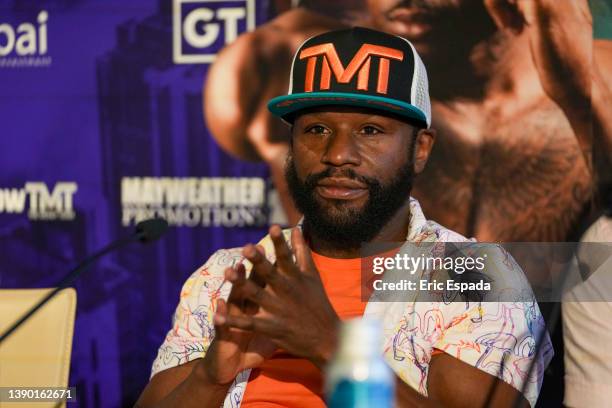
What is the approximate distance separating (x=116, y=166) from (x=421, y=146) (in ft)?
4.39

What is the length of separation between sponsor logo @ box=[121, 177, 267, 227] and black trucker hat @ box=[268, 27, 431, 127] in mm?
990

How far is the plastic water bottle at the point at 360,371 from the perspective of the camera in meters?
0.88

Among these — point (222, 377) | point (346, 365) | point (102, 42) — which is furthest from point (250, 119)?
point (346, 365)

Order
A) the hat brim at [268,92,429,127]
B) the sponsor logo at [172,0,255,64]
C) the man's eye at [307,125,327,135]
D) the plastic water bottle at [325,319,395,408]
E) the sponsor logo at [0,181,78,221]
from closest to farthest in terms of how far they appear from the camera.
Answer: the plastic water bottle at [325,319,395,408] < the hat brim at [268,92,429,127] < the man's eye at [307,125,327,135] < the sponsor logo at [172,0,255,64] < the sponsor logo at [0,181,78,221]

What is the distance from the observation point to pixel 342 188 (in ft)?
6.04

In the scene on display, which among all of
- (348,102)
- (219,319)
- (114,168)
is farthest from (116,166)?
(219,319)

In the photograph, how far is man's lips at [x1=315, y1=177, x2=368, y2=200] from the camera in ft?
6.01

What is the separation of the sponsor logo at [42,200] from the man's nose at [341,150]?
4.68ft

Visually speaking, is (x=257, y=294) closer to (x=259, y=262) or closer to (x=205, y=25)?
(x=259, y=262)

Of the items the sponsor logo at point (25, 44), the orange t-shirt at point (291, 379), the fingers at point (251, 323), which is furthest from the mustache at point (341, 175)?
the sponsor logo at point (25, 44)

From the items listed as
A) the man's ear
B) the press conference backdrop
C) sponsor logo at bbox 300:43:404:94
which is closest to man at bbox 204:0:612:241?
the press conference backdrop

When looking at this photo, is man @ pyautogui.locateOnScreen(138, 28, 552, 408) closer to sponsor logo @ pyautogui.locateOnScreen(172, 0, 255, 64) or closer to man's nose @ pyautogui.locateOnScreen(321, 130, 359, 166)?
man's nose @ pyautogui.locateOnScreen(321, 130, 359, 166)

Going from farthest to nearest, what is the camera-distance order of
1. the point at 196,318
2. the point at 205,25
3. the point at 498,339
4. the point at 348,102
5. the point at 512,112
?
the point at 205,25
the point at 512,112
the point at 196,318
the point at 348,102
the point at 498,339

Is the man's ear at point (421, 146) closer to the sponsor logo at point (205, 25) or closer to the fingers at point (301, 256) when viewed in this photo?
the fingers at point (301, 256)
